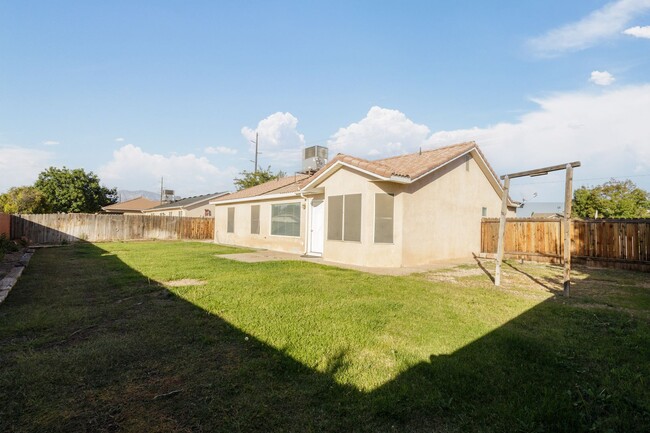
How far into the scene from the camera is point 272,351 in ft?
12.3

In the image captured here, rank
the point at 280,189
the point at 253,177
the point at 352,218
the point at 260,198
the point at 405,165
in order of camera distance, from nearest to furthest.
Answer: the point at 352,218, the point at 405,165, the point at 280,189, the point at 260,198, the point at 253,177

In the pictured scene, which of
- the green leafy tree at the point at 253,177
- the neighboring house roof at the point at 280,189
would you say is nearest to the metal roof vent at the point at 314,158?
the neighboring house roof at the point at 280,189

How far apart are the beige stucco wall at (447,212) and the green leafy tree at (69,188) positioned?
43.8m

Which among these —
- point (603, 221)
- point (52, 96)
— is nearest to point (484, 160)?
point (603, 221)

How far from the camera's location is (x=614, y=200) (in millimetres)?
25406

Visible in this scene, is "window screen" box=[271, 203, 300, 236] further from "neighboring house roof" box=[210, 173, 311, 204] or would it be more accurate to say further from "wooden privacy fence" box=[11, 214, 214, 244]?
"wooden privacy fence" box=[11, 214, 214, 244]

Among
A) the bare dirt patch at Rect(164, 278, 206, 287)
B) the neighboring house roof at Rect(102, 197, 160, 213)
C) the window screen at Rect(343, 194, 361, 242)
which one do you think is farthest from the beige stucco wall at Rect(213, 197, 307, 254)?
the neighboring house roof at Rect(102, 197, 160, 213)

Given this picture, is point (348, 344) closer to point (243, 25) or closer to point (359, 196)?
point (359, 196)

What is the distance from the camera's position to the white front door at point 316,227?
1371 centimetres

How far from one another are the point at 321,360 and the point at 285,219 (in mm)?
12611

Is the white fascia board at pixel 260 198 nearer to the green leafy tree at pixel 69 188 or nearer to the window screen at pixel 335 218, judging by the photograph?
the window screen at pixel 335 218

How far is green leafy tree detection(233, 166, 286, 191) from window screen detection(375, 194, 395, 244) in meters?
28.1

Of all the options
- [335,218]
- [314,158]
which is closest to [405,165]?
[335,218]

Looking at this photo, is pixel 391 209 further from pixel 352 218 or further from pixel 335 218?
pixel 335 218
